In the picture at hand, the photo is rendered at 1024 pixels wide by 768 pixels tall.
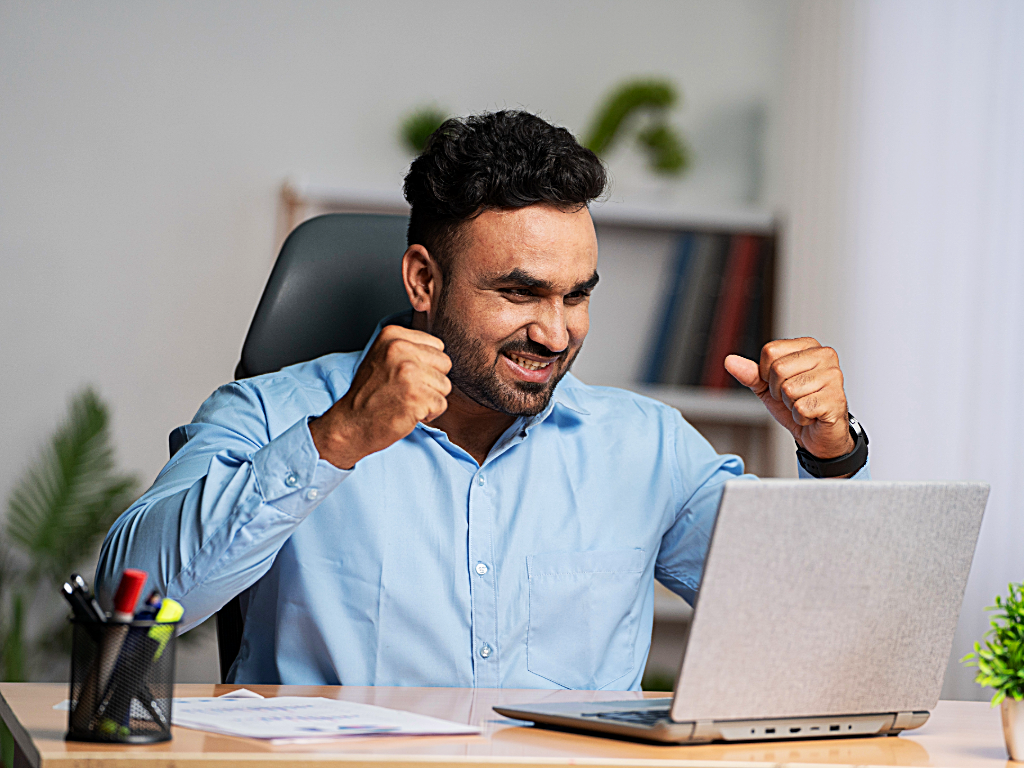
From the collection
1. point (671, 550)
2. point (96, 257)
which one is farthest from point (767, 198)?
point (96, 257)

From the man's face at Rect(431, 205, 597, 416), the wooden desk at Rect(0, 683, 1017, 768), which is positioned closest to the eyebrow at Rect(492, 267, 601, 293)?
the man's face at Rect(431, 205, 597, 416)

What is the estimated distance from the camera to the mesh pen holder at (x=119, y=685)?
689 mm

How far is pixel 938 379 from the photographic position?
201cm

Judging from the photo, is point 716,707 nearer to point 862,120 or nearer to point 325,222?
point 325,222

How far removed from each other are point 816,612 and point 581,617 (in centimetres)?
59

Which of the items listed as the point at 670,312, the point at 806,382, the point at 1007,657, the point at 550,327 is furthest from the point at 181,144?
the point at 1007,657

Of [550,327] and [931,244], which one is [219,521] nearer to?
[550,327]

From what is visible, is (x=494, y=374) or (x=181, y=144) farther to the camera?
(x=181, y=144)

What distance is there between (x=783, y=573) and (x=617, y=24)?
2150 millimetres

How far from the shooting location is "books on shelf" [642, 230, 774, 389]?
246 cm

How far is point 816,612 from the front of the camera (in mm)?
739

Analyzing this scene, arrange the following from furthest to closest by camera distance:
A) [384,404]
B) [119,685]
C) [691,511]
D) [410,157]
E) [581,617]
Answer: [410,157]
[691,511]
[581,617]
[384,404]
[119,685]

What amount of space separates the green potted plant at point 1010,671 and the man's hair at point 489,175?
2.53 ft

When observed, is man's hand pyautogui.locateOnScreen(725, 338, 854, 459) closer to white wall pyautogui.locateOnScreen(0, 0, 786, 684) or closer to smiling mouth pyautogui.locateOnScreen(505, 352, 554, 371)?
smiling mouth pyautogui.locateOnScreen(505, 352, 554, 371)
